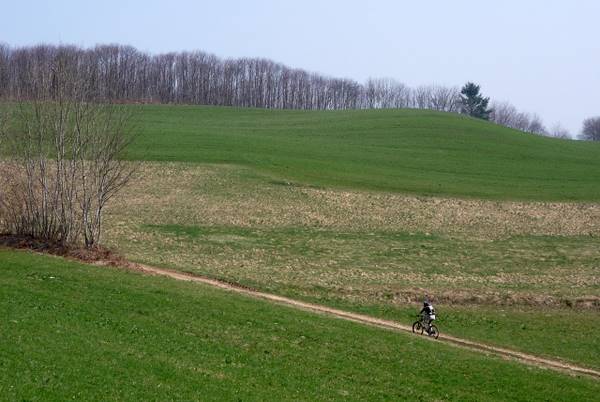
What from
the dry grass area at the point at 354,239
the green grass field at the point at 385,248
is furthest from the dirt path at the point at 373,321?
the dry grass area at the point at 354,239

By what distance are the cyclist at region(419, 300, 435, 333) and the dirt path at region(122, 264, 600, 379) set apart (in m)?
0.66

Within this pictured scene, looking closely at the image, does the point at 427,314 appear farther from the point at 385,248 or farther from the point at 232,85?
the point at 232,85

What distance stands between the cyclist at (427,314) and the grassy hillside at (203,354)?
1.39 meters

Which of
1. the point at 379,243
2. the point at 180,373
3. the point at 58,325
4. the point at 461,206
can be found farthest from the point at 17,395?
the point at 461,206

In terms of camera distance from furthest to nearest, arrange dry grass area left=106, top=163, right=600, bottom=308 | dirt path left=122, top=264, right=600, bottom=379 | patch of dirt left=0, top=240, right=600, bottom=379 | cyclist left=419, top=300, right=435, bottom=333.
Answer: dry grass area left=106, top=163, right=600, bottom=308
cyclist left=419, top=300, right=435, bottom=333
patch of dirt left=0, top=240, right=600, bottom=379
dirt path left=122, top=264, right=600, bottom=379

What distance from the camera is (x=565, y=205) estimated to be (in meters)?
50.8

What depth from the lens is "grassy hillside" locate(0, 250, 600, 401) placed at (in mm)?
14970

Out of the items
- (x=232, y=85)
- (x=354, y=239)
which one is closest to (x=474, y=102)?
(x=232, y=85)

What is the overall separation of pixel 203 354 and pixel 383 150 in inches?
2191

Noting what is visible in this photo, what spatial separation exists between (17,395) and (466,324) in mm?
18739

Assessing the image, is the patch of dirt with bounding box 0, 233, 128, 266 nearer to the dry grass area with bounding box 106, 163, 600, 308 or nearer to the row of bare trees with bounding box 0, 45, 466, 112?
the dry grass area with bounding box 106, 163, 600, 308

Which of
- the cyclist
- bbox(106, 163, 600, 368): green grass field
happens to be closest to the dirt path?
the cyclist

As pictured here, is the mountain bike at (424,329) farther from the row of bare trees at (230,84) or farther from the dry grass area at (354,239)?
the row of bare trees at (230,84)

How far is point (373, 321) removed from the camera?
2672 cm
